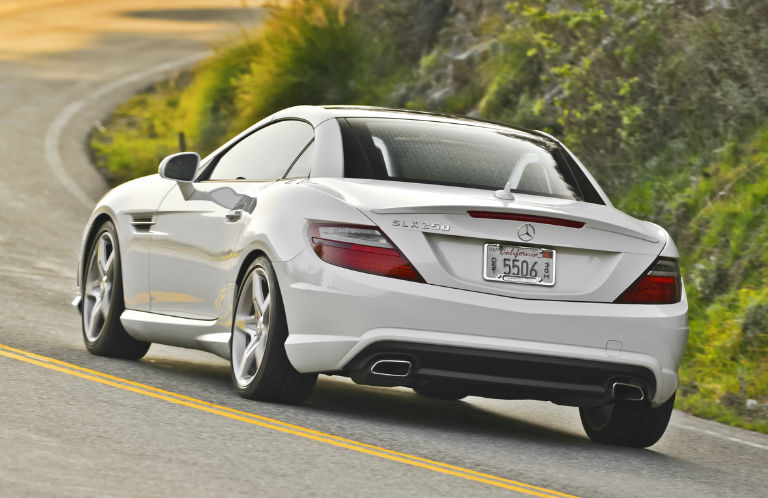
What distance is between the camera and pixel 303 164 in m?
7.64

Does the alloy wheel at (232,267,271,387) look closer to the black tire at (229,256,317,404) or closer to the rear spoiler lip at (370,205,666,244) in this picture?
the black tire at (229,256,317,404)

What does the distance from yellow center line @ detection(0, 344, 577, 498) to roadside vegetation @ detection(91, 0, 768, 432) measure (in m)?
3.79

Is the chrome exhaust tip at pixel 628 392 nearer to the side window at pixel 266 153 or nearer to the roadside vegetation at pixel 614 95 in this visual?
the side window at pixel 266 153

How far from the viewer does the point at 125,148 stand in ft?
74.7

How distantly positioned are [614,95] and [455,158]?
7785 mm

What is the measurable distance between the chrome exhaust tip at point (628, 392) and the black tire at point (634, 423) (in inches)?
13.8

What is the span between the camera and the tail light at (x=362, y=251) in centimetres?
675

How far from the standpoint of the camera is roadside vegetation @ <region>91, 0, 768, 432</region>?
37.4 feet

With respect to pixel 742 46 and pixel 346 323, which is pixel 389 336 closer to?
pixel 346 323

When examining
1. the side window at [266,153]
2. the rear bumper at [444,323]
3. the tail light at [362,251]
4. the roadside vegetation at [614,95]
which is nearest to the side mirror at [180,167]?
the side window at [266,153]

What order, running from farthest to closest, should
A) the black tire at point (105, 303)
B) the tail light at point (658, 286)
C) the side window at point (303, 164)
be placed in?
1. the black tire at point (105, 303)
2. the side window at point (303, 164)
3. the tail light at point (658, 286)

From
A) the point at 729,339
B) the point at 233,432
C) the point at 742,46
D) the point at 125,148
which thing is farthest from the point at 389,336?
the point at 125,148

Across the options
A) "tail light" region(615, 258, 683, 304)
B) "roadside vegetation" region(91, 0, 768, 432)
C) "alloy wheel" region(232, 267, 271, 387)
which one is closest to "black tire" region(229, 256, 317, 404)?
"alloy wheel" region(232, 267, 271, 387)

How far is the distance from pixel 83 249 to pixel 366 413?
2.74 m
